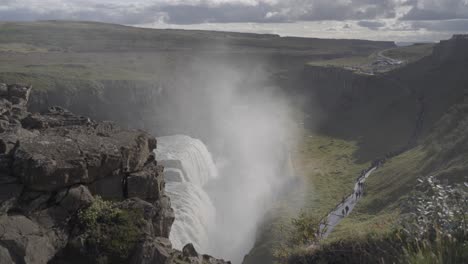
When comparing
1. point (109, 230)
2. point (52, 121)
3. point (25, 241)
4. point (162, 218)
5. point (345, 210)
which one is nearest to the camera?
point (25, 241)

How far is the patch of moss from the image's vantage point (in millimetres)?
18094

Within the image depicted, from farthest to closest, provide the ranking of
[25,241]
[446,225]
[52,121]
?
1. [52,121]
2. [25,241]
3. [446,225]

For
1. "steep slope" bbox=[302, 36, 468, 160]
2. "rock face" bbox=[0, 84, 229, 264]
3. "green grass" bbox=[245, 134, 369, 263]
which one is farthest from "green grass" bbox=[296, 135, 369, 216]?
"rock face" bbox=[0, 84, 229, 264]

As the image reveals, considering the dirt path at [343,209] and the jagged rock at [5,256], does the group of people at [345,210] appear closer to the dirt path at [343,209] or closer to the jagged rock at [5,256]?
the dirt path at [343,209]

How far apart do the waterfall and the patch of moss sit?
58.8 ft

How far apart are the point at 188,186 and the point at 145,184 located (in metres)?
29.0

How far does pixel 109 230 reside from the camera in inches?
734

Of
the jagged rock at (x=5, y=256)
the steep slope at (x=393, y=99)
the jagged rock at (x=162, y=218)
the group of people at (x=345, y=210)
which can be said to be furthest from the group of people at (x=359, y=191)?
the jagged rock at (x=5, y=256)

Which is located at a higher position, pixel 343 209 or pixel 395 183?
pixel 395 183

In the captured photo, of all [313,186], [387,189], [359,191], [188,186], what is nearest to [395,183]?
[387,189]

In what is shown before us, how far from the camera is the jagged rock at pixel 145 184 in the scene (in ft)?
71.4

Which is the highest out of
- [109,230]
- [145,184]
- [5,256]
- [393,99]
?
[145,184]

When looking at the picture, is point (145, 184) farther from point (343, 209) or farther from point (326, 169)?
point (326, 169)

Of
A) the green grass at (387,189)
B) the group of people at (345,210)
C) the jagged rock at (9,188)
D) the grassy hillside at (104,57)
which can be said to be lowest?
the group of people at (345,210)
